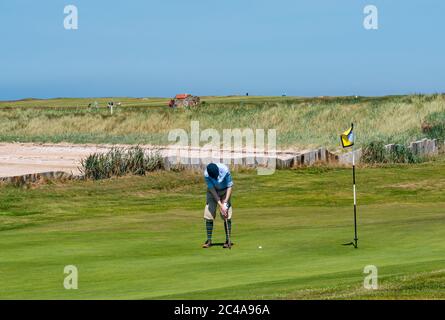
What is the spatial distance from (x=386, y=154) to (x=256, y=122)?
28211 millimetres

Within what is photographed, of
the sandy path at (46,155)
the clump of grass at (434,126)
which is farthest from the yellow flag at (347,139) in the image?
the clump of grass at (434,126)

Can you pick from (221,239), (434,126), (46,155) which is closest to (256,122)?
(46,155)

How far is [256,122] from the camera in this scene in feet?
245

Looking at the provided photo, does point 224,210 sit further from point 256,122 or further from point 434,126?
point 256,122

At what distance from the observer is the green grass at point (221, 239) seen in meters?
15.9

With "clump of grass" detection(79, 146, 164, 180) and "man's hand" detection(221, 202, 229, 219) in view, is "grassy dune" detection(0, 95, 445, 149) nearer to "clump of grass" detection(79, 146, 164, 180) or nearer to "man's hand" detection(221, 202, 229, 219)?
"clump of grass" detection(79, 146, 164, 180)

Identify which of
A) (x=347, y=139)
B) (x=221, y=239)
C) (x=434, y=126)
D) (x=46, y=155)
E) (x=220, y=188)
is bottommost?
(x=221, y=239)

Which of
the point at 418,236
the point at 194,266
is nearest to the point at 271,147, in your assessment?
the point at 418,236

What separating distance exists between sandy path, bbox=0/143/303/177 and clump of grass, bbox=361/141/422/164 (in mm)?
10189

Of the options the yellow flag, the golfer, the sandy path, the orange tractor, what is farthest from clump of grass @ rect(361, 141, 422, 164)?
the orange tractor

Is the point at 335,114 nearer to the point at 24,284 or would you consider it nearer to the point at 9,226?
the point at 9,226

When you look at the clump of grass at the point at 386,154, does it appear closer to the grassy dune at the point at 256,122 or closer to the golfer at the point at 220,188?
the grassy dune at the point at 256,122
